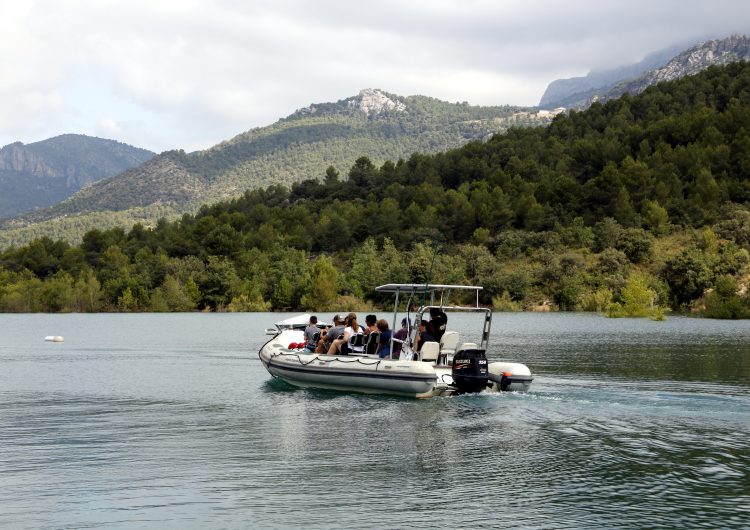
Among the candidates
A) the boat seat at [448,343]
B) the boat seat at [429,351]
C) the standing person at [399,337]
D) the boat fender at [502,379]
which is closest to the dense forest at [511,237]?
the boat fender at [502,379]

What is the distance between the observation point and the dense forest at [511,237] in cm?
8600

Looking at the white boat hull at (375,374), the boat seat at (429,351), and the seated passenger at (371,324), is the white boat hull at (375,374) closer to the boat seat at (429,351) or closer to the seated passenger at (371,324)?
the boat seat at (429,351)

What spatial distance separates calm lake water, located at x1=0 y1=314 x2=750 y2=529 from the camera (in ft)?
40.7

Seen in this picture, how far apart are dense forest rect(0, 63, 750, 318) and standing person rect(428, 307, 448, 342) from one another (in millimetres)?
50325

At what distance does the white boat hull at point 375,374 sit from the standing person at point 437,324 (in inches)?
36.6

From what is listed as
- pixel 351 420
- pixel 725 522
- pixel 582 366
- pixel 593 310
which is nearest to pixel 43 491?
pixel 351 420

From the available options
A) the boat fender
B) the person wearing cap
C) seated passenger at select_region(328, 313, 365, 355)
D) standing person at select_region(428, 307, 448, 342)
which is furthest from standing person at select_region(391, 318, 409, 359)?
the boat fender

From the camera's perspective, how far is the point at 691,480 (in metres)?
14.1

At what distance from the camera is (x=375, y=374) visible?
76.0 feet

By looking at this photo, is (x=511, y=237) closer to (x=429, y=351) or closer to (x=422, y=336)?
(x=422, y=336)

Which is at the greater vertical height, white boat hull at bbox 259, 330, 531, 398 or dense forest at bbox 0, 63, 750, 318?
dense forest at bbox 0, 63, 750, 318

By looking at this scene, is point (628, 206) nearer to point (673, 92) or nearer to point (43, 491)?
point (673, 92)

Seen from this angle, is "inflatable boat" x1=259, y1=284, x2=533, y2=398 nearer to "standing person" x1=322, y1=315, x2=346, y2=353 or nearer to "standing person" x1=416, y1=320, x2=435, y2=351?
"standing person" x1=416, y1=320, x2=435, y2=351

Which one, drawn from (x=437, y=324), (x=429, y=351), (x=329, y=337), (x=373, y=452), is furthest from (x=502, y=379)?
(x=373, y=452)
